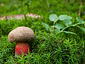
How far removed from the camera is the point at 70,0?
556cm

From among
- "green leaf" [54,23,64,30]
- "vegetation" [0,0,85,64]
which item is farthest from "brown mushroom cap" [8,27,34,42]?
"green leaf" [54,23,64,30]

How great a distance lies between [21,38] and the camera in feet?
8.29

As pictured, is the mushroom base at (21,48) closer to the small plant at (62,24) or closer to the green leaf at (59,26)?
the small plant at (62,24)

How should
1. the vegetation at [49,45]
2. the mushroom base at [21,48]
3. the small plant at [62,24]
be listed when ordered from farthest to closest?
1. the small plant at [62,24]
2. the mushroom base at [21,48]
3. the vegetation at [49,45]

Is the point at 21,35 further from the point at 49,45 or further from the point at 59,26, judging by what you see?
the point at 59,26

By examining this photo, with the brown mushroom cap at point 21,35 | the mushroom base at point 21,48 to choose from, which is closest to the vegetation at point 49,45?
the mushroom base at point 21,48

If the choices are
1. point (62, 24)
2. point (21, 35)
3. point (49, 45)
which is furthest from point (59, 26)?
point (21, 35)

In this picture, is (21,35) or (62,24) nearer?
(21,35)

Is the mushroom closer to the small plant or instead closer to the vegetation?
A: the vegetation

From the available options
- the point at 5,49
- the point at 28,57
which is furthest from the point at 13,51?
the point at 28,57

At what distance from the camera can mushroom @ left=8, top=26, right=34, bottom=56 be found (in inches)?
99.0

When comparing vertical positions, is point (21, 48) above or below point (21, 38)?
below

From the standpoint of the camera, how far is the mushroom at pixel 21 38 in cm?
251

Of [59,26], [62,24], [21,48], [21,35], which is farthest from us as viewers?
[62,24]
